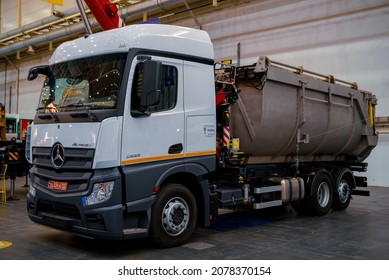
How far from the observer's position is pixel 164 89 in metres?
6.09

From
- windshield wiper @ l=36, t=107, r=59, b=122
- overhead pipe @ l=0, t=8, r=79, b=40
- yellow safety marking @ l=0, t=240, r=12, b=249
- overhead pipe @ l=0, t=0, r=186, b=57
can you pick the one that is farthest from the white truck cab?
overhead pipe @ l=0, t=8, r=79, b=40

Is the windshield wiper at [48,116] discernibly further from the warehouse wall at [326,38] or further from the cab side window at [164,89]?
the warehouse wall at [326,38]

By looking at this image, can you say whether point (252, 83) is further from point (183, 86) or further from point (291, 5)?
point (291, 5)

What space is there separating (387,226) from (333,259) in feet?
10.1

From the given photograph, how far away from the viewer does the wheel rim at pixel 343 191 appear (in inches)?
402

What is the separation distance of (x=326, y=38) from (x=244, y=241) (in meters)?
10.7

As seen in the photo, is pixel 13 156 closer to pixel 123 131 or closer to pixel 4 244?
pixel 4 244

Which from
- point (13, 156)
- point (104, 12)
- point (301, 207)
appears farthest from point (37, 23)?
point (301, 207)

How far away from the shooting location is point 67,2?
2167 centimetres

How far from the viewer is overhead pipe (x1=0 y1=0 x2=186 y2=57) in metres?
16.4

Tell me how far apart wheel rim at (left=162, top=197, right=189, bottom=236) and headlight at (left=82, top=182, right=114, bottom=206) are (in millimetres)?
949

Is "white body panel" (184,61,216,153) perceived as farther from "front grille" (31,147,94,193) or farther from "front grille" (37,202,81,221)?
"front grille" (37,202,81,221)

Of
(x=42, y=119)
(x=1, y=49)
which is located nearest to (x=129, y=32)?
(x=42, y=119)

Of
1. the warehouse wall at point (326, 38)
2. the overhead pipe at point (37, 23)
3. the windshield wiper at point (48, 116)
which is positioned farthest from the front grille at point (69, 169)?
the overhead pipe at point (37, 23)
